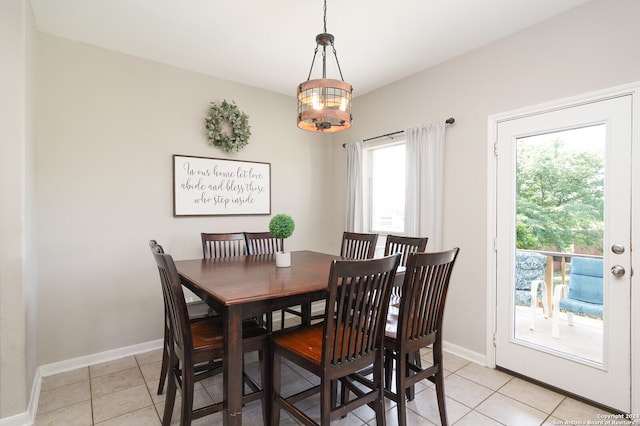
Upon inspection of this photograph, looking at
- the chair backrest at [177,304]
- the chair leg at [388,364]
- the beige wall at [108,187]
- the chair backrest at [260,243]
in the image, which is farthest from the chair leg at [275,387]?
the beige wall at [108,187]

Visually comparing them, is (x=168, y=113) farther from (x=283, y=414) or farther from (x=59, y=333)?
(x=283, y=414)

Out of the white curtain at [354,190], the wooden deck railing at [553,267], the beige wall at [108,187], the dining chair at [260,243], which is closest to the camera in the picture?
the wooden deck railing at [553,267]

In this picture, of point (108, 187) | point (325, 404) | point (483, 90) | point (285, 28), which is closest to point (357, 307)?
Answer: point (325, 404)

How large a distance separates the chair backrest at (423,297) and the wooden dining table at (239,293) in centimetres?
46

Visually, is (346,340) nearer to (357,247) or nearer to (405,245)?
(405,245)

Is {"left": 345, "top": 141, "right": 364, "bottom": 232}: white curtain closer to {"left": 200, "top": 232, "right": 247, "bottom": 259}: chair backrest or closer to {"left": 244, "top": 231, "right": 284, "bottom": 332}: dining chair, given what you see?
{"left": 244, "top": 231, "right": 284, "bottom": 332}: dining chair

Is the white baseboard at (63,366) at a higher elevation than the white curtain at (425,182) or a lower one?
lower

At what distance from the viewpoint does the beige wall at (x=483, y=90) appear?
2133mm

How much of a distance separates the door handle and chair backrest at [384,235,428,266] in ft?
3.92

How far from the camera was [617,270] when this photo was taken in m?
2.08

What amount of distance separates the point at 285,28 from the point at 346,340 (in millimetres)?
2371

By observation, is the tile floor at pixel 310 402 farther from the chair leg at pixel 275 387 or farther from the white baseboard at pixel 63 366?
the chair leg at pixel 275 387

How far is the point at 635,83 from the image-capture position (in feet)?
6.60

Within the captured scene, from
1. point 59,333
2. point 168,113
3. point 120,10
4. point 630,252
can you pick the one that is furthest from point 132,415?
point 630,252
